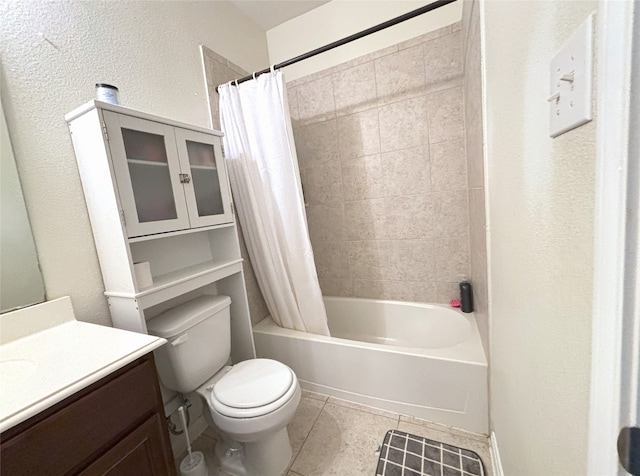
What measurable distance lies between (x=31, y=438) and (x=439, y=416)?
5.15 ft

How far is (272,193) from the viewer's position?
1631 millimetres

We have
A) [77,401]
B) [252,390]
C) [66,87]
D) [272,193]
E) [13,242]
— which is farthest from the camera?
[272,193]

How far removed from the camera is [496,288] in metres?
0.99

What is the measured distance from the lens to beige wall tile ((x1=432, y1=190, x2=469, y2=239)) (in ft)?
5.78

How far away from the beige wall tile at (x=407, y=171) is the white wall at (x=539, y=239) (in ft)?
3.08

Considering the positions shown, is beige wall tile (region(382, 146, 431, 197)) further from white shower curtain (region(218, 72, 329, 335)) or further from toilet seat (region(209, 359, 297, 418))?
toilet seat (region(209, 359, 297, 418))

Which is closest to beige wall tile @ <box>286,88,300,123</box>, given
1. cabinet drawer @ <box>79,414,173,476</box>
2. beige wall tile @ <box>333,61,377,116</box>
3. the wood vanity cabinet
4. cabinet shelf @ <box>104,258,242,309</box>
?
beige wall tile @ <box>333,61,377,116</box>

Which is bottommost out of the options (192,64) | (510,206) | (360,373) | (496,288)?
(360,373)

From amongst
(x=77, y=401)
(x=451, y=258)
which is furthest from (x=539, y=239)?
(x=451, y=258)

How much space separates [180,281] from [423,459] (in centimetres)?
137

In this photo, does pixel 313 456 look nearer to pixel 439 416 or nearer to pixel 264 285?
pixel 439 416

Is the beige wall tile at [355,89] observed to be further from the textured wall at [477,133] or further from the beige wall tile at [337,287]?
the beige wall tile at [337,287]

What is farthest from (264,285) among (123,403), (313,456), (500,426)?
(500,426)

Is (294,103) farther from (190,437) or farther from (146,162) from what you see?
(190,437)
